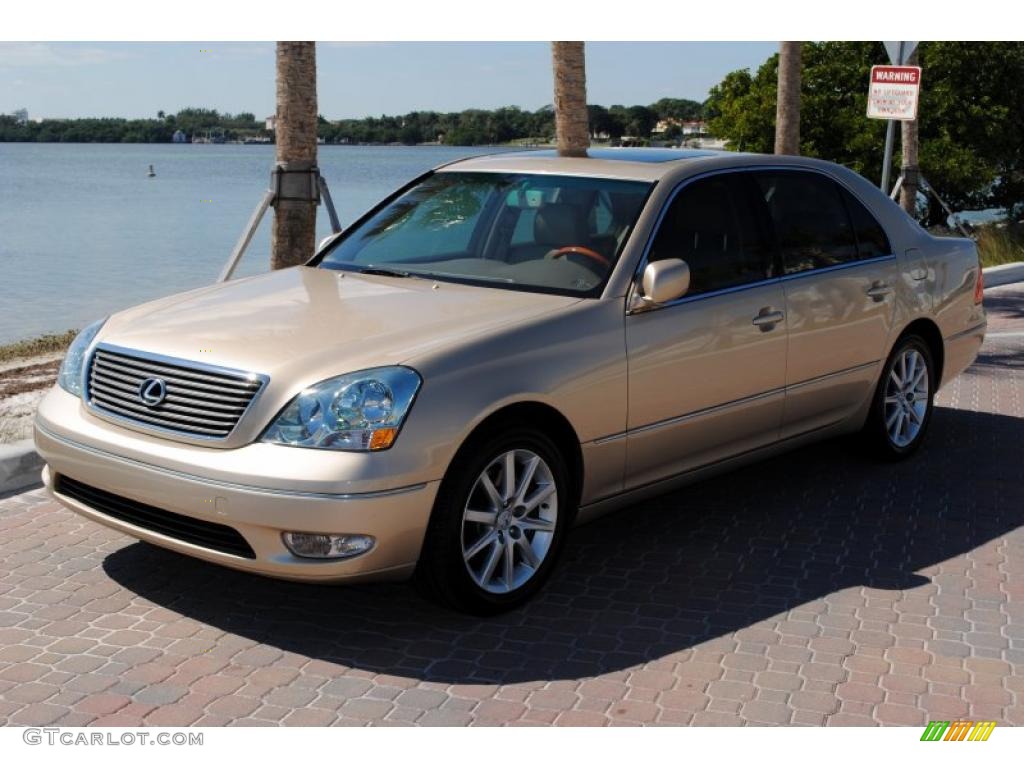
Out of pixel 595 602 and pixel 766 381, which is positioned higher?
pixel 766 381

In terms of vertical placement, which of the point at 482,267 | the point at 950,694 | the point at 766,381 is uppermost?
the point at 482,267

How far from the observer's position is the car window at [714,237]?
20.4 feet

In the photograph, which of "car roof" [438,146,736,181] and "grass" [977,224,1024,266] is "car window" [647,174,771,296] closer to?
"car roof" [438,146,736,181]

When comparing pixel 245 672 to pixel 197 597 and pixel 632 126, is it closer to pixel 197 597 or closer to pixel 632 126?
pixel 197 597

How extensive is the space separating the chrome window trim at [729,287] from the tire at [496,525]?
891 mm

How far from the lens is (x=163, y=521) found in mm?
5156

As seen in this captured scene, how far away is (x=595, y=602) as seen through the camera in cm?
562

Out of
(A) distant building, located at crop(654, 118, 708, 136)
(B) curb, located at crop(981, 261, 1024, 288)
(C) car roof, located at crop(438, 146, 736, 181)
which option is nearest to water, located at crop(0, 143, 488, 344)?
(C) car roof, located at crop(438, 146, 736, 181)

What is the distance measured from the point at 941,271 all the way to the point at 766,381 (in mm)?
2030

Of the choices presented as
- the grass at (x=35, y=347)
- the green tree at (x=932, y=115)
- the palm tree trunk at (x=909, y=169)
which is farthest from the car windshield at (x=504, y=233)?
the green tree at (x=932, y=115)

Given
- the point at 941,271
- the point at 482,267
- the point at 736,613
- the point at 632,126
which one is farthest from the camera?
the point at 632,126

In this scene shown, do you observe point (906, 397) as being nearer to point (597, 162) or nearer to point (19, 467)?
point (597, 162)

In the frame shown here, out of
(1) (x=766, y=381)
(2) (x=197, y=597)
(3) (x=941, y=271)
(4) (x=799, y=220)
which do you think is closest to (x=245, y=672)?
(2) (x=197, y=597)

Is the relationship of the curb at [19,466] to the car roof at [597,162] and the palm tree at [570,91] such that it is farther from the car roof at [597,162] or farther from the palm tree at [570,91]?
the palm tree at [570,91]
